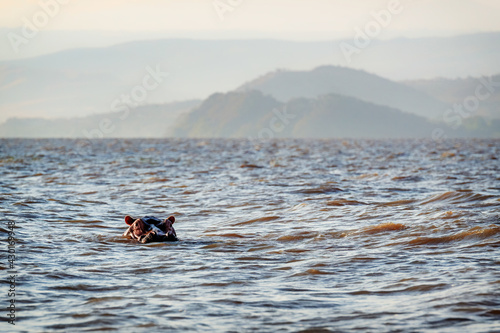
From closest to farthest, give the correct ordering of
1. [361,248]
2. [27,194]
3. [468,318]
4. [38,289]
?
[468,318]
[38,289]
[361,248]
[27,194]

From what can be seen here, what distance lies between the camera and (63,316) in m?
5.80

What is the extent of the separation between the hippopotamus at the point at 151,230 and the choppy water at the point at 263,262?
9.2 inches

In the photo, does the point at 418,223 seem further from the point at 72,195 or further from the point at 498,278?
the point at 72,195

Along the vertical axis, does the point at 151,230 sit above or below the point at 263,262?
above

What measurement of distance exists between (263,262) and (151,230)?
239 centimetres

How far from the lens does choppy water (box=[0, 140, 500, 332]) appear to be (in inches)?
228

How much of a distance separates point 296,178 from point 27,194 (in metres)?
9.16

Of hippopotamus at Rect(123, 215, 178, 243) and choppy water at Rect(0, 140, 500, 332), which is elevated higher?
hippopotamus at Rect(123, 215, 178, 243)

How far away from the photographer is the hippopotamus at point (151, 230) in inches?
387

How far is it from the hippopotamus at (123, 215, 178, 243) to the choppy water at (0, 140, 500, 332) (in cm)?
23

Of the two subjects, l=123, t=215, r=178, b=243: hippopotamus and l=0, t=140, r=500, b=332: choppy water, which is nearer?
l=0, t=140, r=500, b=332: choppy water

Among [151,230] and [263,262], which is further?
[151,230]

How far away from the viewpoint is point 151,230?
9945mm

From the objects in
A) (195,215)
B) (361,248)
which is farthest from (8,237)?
(361,248)
